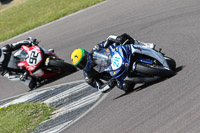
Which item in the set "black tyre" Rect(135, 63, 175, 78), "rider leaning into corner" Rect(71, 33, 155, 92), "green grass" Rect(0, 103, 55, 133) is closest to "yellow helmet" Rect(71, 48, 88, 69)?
"rider leaning into corner" Rect(71, 33, 155, 92)

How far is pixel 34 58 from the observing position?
40.7ft

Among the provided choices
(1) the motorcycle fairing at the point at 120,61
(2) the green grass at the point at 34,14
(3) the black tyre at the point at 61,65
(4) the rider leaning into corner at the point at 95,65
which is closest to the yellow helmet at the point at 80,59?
(4) the rider leaning into corner at the point at 95,65

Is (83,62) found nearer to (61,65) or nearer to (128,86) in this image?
(128,86)

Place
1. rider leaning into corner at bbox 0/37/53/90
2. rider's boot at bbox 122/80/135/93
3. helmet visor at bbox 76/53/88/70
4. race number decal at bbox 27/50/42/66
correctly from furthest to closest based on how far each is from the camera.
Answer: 1. rider leaning into corner at bbox 0/37/53/90
2. race number decal at bbox 27/50/42/66
3. rider's boot at bbox 122/80/135/93
4. helmet visor at bbox 76/53/88/70

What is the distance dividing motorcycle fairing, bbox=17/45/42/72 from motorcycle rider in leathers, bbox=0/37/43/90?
0.18 metres

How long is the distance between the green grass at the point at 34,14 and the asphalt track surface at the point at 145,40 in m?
1.15

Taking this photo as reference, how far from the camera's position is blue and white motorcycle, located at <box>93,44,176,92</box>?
8.48 meters

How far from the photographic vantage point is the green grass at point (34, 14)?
19516 mm

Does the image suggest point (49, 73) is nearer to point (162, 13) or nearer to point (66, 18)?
point (162, 13)

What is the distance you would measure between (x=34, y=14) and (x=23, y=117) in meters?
12.8

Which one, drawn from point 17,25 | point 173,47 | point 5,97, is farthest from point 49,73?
point 17,25

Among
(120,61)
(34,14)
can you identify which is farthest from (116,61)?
(34,14)

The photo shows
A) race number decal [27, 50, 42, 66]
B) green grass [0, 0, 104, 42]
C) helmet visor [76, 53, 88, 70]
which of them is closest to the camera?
helmet visor [76, 53, 88, 70]

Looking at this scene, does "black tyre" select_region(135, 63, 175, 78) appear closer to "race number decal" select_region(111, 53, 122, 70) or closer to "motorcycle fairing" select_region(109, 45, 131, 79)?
"motorcycle fairing" select_region(109, 45, 131, 79)
